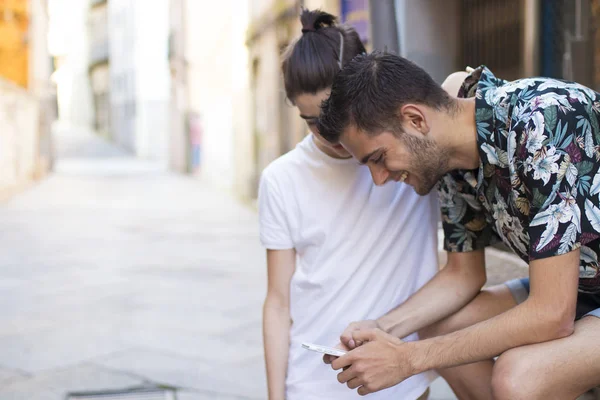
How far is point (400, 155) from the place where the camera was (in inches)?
87.9

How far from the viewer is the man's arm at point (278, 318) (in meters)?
2.64

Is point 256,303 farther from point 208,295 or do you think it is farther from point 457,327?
point 457,327

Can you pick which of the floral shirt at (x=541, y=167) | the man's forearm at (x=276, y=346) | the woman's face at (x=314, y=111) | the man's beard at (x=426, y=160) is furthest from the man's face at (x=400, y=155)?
the man's forearm at (x=276, y=346)

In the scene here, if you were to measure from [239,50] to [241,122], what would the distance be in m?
1.57

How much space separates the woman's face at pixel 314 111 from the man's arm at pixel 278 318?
361 millimetres

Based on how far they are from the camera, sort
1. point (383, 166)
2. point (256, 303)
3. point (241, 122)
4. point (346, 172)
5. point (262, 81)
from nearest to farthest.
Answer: point (383, 166)
point (346, 172)
point (256, 303)
point (262, 81)
point (241, 122)

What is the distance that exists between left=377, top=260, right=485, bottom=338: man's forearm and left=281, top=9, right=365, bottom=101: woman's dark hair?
2.33 ft

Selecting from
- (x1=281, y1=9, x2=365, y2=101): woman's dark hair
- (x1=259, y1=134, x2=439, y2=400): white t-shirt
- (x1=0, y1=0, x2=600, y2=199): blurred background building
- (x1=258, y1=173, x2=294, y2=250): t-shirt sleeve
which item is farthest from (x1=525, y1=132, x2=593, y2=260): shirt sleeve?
(x1=0, y1=0, x2=600, y2=199): blurred background building

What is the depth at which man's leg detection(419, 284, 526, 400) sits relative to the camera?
8.14 feet

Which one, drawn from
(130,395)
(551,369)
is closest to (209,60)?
(130,395)

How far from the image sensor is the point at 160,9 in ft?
98.6

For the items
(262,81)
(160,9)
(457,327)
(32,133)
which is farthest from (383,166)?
(160,9)

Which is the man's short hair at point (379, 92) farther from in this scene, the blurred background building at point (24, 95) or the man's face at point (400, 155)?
the blurred background building at point (24, 95)

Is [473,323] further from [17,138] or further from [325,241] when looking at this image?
[17,138]
